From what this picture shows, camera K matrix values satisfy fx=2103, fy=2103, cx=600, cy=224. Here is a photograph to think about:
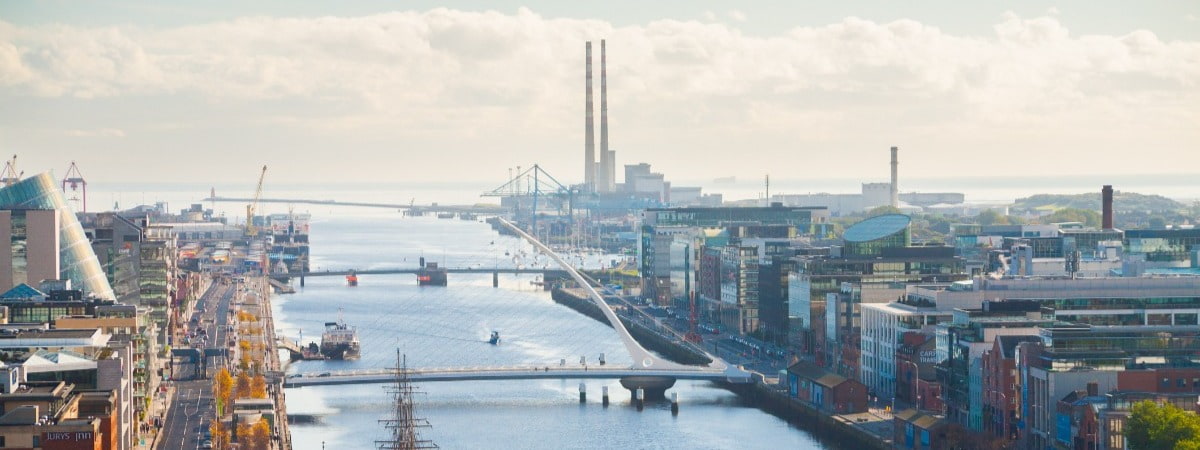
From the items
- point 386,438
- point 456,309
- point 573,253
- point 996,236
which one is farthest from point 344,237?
point 386,438

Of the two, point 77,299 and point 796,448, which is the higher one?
point 77,299

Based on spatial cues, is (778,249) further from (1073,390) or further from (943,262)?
(1073,390)

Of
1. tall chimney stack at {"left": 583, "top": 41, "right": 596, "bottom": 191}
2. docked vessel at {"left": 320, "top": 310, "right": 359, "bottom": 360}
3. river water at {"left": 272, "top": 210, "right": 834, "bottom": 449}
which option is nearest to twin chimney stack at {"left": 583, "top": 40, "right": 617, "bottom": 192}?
tall chimney stack at {"left": 583, "top": 41, "right": 596, "bottom": 191}

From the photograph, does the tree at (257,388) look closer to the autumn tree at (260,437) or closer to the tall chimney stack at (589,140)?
the autumn tree at (260,437)

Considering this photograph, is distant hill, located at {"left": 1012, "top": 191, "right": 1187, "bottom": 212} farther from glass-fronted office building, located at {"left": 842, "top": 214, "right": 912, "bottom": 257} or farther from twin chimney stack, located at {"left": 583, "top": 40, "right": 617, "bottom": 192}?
glass-fronted office building, located at {"left": 842, "top": 214, "right": 912, "bottom": 257}

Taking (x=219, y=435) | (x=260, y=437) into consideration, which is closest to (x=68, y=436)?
(x=219, y=435)

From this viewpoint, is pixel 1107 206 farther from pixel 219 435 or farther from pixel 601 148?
pixel 601 148
